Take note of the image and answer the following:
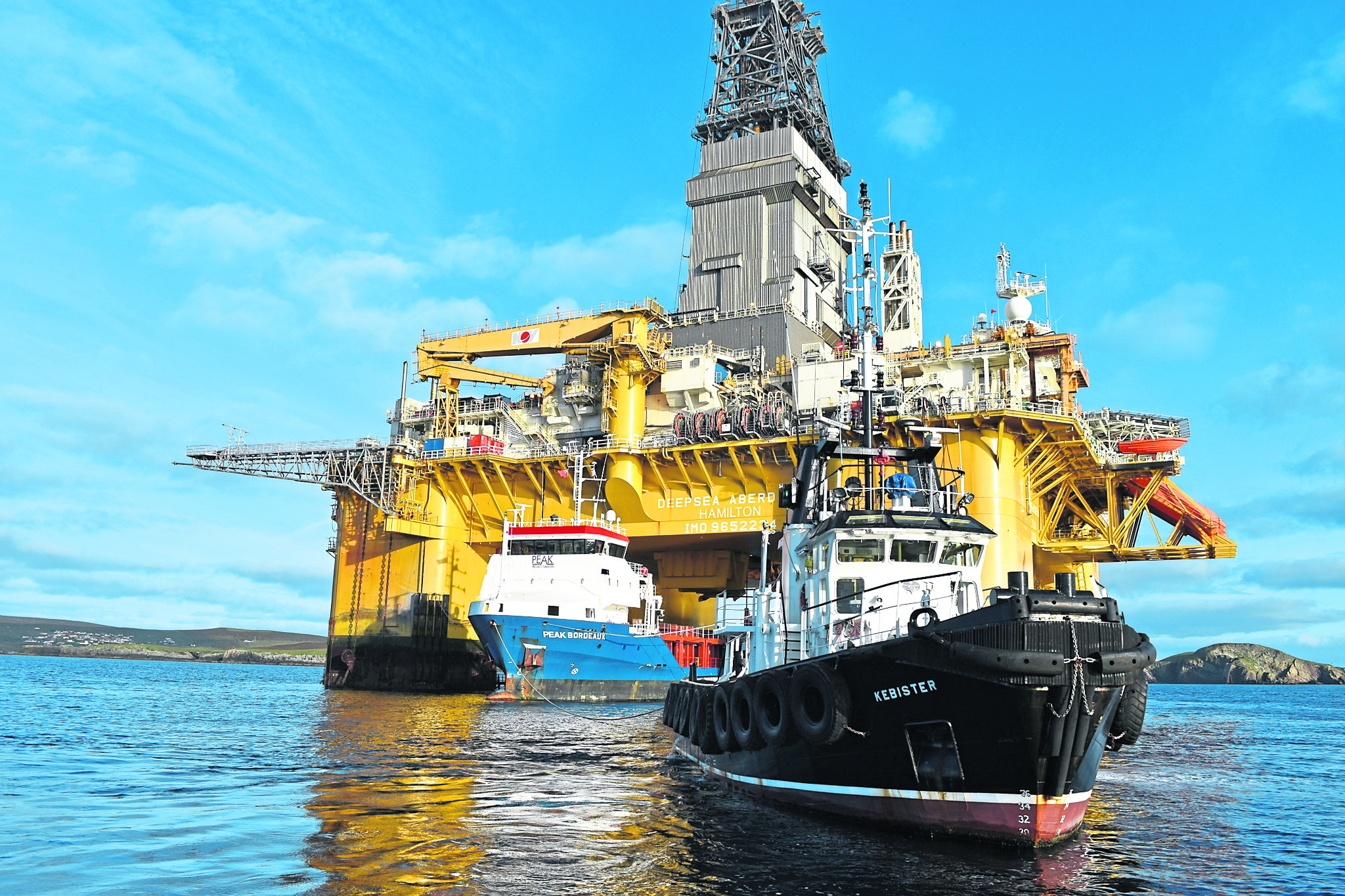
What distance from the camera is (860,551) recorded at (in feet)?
51.8

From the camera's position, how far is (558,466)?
47156mm

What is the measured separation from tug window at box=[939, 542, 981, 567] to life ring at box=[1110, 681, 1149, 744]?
3184 millimetres

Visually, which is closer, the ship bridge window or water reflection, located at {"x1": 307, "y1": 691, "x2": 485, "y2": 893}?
water reflection, located at {"x1": 307, "y1": 691, "x2": 485, "y2": 893}

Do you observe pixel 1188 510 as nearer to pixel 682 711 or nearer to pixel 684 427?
pixel 684 427

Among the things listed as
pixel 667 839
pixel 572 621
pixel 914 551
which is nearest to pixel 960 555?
pixel 914 551

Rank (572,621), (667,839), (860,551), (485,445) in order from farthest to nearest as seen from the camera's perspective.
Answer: (485,445) → (572,621) → (860,551) → (667,839)

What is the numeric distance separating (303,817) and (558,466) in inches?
1310

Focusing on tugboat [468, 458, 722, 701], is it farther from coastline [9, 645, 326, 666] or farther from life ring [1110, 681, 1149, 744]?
coastline [9, 645, 326, 666]

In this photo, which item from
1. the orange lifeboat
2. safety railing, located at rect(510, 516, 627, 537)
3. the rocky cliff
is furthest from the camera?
the rocky cliff

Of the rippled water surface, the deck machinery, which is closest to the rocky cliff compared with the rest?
the deck machinery

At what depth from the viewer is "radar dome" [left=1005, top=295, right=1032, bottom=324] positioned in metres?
45.1

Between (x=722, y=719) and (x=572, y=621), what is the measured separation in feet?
75.0

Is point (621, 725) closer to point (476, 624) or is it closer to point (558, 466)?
point (476, 624)

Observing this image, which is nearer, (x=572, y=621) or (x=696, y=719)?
(x=696, y=719)
